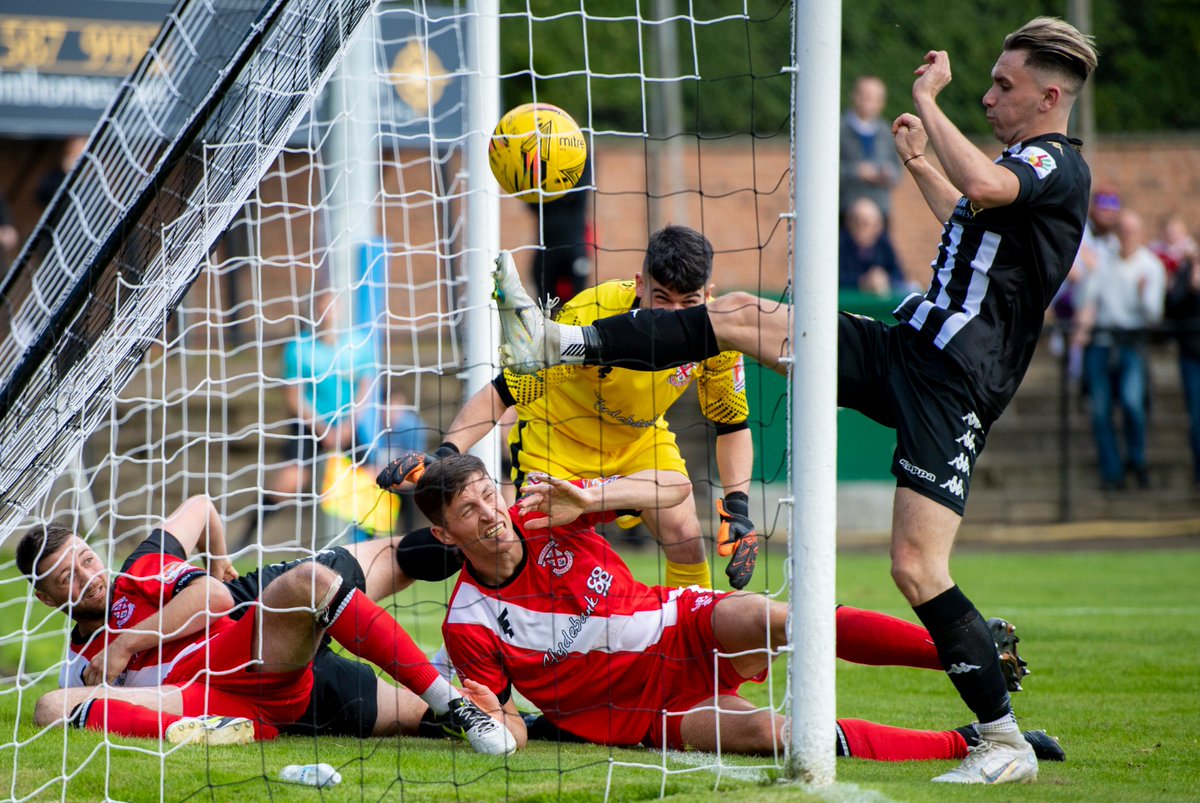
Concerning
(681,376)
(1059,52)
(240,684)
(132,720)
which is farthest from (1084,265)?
(132,720)

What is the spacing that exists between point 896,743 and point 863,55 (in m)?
14.6

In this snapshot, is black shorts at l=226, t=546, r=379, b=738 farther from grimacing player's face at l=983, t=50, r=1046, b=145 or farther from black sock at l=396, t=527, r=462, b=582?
grimacing player's face at l=983, t=50, r=1046, b=145

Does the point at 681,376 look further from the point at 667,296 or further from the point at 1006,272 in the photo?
the point at 1006,272

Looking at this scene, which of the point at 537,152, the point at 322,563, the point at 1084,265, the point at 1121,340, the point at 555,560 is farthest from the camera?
the point at 1084,265

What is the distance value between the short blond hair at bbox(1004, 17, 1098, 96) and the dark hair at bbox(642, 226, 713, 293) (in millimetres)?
1357

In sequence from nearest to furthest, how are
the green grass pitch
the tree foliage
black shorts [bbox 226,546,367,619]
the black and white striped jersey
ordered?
the green grass pitch, the black and white striped jersey, black shorts [bbox 226,546,367,619], the tree foliage

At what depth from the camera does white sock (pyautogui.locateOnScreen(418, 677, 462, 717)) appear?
4719mm

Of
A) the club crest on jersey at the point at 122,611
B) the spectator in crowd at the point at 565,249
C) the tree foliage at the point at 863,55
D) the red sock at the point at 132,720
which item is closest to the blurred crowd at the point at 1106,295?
the spectator in crowd at the point at 565,249

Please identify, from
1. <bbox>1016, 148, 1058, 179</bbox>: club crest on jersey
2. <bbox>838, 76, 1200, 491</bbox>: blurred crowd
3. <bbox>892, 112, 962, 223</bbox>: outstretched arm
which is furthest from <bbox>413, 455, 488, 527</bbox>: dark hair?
<bbox>838, 76, 1200, 491</bbox>: blurred crowd

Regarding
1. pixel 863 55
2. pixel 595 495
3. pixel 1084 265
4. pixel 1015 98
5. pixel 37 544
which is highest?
pixel 863 55

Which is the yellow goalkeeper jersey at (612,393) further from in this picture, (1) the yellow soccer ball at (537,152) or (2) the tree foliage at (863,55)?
(2) the tree foliage at (863,55)

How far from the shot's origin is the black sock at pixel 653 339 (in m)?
4.29

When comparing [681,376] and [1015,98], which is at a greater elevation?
[1015,98]

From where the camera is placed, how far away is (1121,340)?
13102 millimetres
